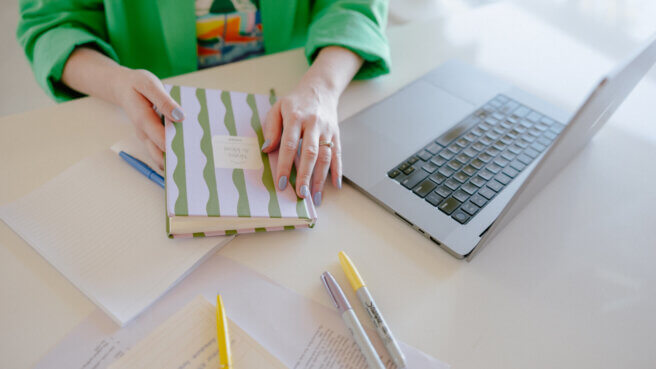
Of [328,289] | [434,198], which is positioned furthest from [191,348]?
[434,198]

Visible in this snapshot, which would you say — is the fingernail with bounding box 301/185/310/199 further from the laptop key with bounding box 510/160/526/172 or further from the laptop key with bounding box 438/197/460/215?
the laptop key with bounding box 510/160/526/172

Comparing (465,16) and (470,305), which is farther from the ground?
(465,16)

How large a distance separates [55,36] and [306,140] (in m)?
0.49

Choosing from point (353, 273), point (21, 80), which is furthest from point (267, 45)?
point (21, 80)

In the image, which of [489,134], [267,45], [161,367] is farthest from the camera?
[267,45]

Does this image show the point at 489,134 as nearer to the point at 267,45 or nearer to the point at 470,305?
the point at 470,305

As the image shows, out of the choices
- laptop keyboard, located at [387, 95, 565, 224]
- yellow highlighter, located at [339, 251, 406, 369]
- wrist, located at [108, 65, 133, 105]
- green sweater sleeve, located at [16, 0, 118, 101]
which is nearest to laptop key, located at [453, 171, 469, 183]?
laptop keyboard, located at [387, 95, 565, 224]

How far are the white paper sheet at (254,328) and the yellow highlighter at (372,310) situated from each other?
1cm

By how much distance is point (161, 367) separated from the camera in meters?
0.44

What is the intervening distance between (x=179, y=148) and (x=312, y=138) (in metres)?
0.19

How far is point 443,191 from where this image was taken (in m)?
0.63

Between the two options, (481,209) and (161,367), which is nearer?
(161,367)

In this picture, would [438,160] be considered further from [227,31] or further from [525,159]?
[227,31]

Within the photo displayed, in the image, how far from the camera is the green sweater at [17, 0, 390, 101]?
2.43 ft
